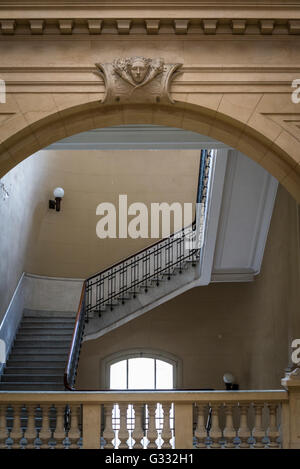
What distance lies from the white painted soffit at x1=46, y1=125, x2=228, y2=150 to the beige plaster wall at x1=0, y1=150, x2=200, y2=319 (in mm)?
4456

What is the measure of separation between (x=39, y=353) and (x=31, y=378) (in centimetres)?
88

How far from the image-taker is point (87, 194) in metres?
14.3

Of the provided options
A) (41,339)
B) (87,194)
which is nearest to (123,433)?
(41,339)

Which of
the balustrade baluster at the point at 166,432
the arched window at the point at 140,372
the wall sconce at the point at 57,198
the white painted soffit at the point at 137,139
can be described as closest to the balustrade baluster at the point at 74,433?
the balustrade baluster at the point at 166,432

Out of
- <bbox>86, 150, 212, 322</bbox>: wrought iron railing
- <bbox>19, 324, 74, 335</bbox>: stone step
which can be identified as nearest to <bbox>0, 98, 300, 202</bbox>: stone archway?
<bbox>86, 150, 212, 322</bbox>: wrought iron railing

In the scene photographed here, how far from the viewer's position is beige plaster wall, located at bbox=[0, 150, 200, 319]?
13.8 metres

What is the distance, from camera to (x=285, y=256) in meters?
10.3

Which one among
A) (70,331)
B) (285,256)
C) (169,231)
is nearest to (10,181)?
(70,331)

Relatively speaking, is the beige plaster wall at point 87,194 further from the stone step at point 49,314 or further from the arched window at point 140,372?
the arched window at point 140,372

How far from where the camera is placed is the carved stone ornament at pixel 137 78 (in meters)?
6.16

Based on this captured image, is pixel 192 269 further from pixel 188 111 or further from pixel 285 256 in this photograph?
pixel 188 111

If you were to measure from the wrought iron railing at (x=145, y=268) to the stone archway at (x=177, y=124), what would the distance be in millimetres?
5764

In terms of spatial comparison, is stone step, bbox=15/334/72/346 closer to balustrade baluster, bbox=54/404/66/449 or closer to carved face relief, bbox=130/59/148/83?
balustrade baluster, bbox=54/404/66/449
